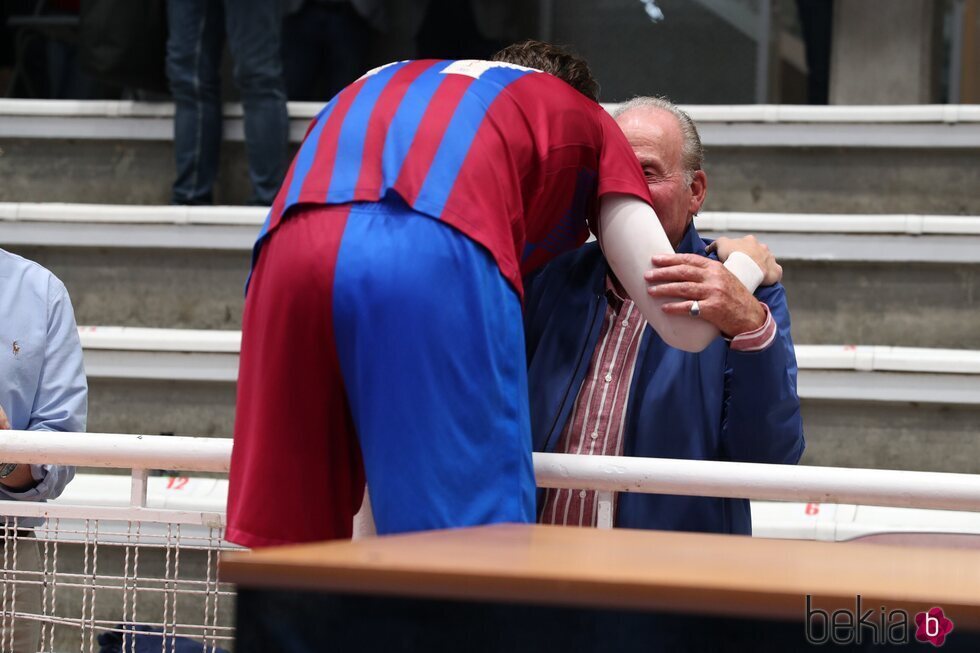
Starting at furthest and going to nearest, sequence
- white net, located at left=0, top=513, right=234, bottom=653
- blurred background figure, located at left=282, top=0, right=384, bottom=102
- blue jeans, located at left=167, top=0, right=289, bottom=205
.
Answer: blurred background figure, located at left=282, top=0, right=384, bottom=102 < blue jeans, located at left=167, top=0, right=289, bottom=205 < white net, located at left=0, top=513, right=234, bottom=653

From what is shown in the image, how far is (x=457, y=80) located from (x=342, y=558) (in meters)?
0.72

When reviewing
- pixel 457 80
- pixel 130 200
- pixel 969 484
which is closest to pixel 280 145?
pixel 130 200

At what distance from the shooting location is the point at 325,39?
12.3 ft

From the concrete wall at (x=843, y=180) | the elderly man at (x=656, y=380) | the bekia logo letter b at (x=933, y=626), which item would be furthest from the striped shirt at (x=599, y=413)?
the concrete wall at (x=843, y=180)

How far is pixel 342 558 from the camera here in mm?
737

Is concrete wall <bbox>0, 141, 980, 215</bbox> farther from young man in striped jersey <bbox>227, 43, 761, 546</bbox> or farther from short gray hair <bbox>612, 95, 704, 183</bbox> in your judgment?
young man in striped jersey <bbox>227, 43, 761, 546</bbox>

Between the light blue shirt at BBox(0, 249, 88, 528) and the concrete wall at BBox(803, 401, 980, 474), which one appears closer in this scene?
the light blue shirt at BBox(0, 249, 88, 528)

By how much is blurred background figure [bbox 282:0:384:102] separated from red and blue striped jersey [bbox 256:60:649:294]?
2.35 metres

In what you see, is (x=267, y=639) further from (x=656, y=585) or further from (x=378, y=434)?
(x=378, y=434)

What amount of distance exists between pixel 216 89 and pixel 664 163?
1.95 metres

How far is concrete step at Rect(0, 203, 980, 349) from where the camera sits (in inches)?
114

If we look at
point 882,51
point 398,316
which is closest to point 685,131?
point 398,316

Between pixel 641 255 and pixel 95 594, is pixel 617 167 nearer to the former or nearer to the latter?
pixel 641 255

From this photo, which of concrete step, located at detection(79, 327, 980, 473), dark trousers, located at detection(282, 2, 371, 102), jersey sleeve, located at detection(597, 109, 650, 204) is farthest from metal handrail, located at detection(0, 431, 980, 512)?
dark trousers, located at detection(282, 2, 371, 102)
